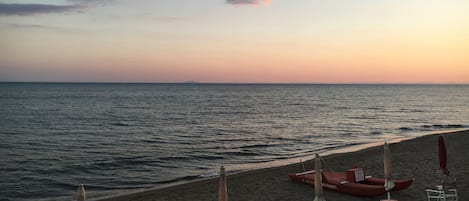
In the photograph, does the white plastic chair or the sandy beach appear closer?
the white plastic chair

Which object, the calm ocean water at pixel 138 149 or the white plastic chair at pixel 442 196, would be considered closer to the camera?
the white plastic chair at pixel 442 196

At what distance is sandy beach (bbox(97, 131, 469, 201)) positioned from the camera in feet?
43.9

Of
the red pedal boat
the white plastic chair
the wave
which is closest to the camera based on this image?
the white plastic chair

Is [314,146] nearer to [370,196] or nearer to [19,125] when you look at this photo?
[370,196]

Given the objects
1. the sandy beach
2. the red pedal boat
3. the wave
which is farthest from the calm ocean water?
the red pedal boat

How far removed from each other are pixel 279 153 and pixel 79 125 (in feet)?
80.5

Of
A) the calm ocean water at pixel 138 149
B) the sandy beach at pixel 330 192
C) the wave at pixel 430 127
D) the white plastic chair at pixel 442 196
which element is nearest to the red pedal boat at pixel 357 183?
the sandy beach at pixel 330 192

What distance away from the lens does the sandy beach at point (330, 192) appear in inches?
526

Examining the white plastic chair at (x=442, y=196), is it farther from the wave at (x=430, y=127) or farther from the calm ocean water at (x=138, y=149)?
the wave at (x=430, y=127)

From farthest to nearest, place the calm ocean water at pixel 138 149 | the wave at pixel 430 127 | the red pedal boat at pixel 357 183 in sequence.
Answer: the wave at pixel 430 127, the calm ocean water at pixel 138 149, the red pedal boat at pixel 357 183

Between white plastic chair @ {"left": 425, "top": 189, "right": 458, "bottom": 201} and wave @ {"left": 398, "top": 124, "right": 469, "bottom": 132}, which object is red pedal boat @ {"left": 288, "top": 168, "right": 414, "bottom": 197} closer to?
white plastic chair @ {"left": 425, "top": 189, "right": 458, "bottom": 201}

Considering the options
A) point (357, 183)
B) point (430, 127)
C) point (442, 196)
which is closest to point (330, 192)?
point (357, 183)

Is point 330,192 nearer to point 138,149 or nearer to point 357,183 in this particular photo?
point 357,183

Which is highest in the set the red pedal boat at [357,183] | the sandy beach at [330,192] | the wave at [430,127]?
the wave at [430,127]
